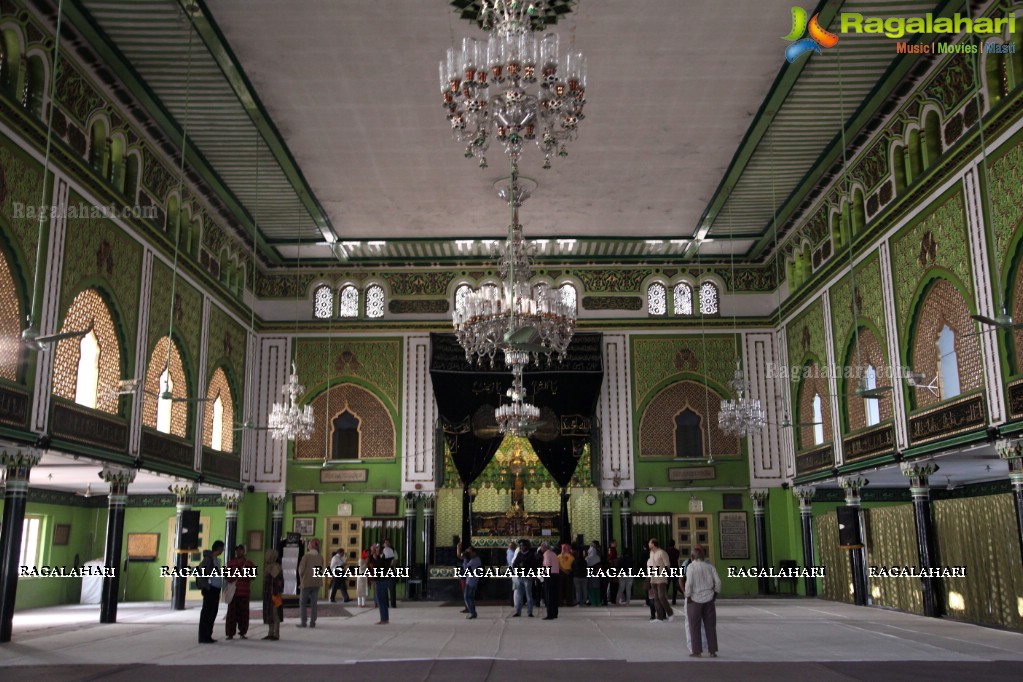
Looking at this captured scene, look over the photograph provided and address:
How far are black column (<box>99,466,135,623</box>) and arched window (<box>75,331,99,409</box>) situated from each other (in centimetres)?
143

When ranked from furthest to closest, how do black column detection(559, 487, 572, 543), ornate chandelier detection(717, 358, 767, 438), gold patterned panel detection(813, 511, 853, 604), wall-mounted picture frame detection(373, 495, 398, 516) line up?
wall-mounted picture frame detection(373, 495, 398, 516) → black column detection(559, 487, 572, 543) → gold patterned panel detection(813, 511, 853, 604) → ornate chandelier detection(717, 358, 767, 438)

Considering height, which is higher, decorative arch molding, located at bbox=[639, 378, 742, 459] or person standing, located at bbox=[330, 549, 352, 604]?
decorative arch molding, located at bbox=[639, 378, 742, 459]

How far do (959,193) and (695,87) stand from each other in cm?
378

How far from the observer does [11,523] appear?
10688 millimetres

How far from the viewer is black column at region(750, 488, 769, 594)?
19047 mm

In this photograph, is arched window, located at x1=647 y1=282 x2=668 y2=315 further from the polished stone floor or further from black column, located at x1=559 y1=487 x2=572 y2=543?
the polished stone floor

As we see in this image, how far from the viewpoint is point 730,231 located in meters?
19.2

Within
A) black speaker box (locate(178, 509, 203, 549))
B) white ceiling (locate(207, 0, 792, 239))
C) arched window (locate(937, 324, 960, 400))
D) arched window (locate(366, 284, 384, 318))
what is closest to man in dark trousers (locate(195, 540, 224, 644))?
black speaker box (locate(178, 509, 203, 549))

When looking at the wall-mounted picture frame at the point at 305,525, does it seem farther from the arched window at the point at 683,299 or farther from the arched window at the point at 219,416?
the arched window at the point at 683,299

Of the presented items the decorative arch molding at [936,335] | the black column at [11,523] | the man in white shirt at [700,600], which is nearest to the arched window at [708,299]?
the decorative arch molding at [936,335]

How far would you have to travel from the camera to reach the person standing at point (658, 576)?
12406mm

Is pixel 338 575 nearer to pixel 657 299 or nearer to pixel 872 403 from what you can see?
pixel 657 299

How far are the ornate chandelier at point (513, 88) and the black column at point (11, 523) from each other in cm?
642

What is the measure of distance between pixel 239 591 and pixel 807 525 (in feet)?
38.9
